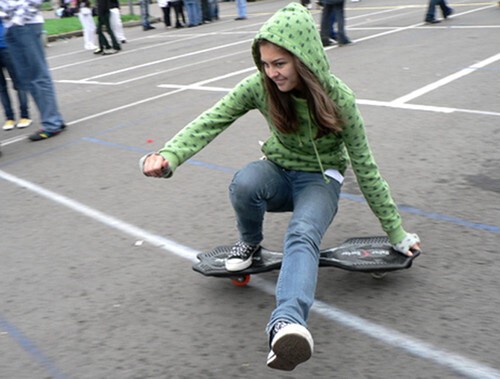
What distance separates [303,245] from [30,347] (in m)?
1.43

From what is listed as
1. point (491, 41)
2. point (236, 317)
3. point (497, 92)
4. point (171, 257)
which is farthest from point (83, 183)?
point (491, 41)

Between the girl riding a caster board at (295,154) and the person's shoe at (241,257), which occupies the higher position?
the girl riding a caster board at (295,154)

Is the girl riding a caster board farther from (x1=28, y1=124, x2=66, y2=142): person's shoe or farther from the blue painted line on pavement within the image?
(x1=28, y1=124, x2=66, y2=142): person's shoe

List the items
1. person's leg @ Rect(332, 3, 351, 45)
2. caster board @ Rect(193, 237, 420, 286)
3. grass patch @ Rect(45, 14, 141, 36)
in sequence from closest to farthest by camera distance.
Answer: caster board @ Rect(193, 237, 420, 286)
person's leg @ Rect(332, 3, 351, 45)
grass patch @ Rect(45, 14, 141, 36)

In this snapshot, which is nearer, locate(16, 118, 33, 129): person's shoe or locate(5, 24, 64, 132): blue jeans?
locate(5, 24, 64, 132): blue jeans

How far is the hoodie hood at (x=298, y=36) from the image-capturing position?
277 centimetres

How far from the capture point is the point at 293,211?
10.5ft

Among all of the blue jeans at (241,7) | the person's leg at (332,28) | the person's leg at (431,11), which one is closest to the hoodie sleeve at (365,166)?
the person's leg at (332,28)

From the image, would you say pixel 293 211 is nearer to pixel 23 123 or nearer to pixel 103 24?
pixel 23 123

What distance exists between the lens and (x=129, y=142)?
666cm

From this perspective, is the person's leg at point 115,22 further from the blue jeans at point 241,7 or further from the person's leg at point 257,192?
the person's leg at point 257,192

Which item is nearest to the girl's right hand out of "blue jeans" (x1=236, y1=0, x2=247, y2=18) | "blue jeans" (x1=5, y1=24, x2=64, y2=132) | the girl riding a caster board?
the girl riding a caster board

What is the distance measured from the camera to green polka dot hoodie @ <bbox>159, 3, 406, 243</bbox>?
9.30 ft

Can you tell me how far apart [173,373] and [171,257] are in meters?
1.25
